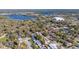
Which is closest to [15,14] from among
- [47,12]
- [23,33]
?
[23,33]
